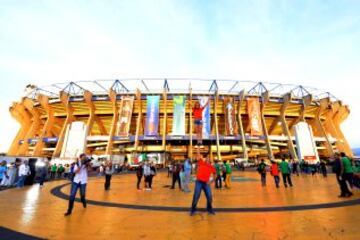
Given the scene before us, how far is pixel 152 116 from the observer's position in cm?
4494

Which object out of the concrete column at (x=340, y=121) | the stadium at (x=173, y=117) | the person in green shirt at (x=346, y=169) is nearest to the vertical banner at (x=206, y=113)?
the stadium at (x=173, y=117)

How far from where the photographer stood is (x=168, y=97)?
159 ft

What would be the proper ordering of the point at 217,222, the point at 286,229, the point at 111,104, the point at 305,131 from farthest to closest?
the point at 111,104, the point at 305,131, the point at 217,222, the point at 286,229

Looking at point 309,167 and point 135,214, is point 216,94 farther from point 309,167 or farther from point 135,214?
point 135,214

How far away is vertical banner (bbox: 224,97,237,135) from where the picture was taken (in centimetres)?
4608

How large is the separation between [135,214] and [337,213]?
5.77 m

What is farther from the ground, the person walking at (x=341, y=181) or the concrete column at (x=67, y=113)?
the concrete column at (x=67, y=113)

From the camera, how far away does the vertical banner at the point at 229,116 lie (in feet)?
151

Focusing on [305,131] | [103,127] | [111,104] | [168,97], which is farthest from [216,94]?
[103,127]

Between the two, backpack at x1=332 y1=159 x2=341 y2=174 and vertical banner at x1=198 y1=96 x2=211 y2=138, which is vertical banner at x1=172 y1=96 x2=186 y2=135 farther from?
backpack at x1=332 y1=159 x2=341 y2=174

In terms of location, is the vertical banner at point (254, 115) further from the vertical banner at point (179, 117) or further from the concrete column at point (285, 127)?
the vertical banner at point (179, 117)


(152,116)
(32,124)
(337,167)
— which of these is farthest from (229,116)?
(32,124)

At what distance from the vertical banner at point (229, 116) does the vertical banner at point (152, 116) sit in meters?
14.9

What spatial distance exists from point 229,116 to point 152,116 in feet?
54.2
